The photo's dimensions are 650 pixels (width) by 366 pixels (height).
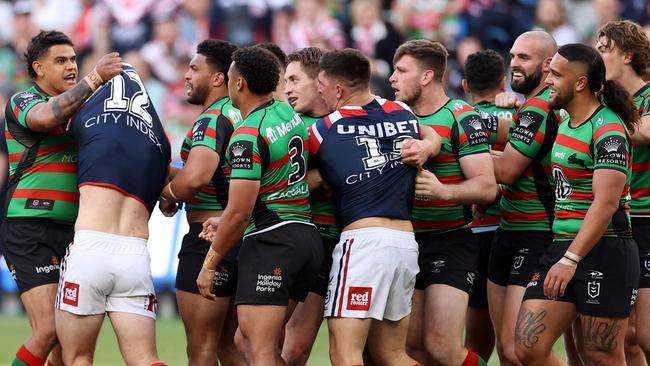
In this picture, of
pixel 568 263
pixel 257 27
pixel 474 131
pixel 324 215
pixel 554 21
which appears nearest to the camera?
pixel 568 263

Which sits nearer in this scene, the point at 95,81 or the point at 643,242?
the point at 95,81

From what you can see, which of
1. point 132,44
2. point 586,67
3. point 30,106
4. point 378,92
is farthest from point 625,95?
point 132,44

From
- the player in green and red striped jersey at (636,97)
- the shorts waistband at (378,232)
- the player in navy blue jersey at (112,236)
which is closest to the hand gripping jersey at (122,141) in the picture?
the player in navy blue jersey at (112,236)

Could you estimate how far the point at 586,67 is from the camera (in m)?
8.19

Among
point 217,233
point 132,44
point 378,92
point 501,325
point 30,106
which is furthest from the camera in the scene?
point 132,44

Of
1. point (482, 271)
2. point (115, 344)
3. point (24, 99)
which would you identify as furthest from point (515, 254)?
point (115, 344)

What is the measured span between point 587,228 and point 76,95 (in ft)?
12.7

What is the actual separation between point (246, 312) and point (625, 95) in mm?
3233

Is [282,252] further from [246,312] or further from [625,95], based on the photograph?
[625,95]

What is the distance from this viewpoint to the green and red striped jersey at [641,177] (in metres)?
9.12

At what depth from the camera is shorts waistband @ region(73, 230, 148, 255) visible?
7.80 m

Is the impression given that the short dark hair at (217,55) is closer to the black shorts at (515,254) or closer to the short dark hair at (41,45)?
the short dark hair at (41,45)

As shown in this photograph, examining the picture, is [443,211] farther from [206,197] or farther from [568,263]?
[206,197]

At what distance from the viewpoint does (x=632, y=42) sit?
9125 millimetres
